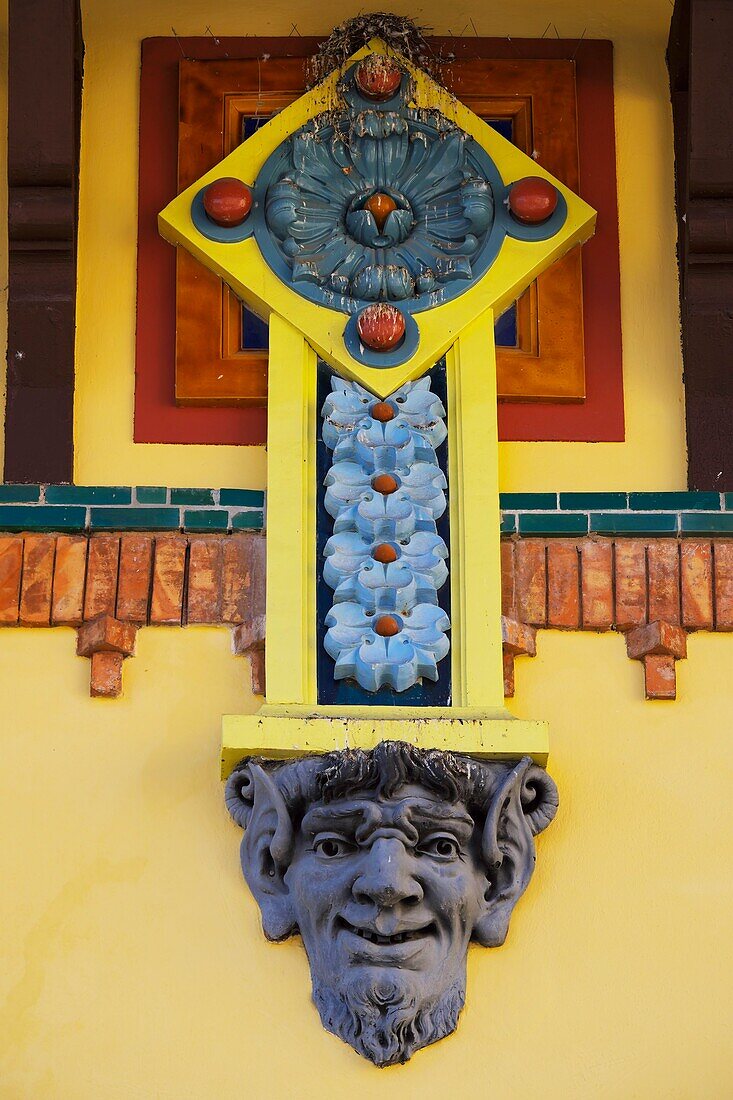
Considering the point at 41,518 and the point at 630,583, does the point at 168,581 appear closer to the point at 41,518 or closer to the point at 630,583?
the point at 41,518

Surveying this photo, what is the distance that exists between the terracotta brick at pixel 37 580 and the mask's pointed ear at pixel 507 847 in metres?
1.12

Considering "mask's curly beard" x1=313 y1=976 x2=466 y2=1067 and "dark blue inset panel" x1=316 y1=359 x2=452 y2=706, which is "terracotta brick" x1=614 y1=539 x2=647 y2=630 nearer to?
"dark blue inset panel" x1=316 y1=359 x2=452 y2=706

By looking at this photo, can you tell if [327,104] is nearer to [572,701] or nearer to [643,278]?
[643,278]

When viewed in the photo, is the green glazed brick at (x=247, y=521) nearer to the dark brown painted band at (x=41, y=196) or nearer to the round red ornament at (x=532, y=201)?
the dark brown painted band at (x=41, y=196)

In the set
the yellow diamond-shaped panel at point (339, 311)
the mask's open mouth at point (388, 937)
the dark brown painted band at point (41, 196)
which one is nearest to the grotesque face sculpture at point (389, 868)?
the mask's open mouth at point (388, 937)

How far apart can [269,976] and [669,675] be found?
3.69 ft

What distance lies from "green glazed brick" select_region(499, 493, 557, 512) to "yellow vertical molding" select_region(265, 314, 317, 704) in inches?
17.7

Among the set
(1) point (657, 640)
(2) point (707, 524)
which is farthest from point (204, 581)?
(2) point (707, 524)

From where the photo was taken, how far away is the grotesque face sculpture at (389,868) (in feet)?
17.0

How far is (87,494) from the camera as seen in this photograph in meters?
5.79

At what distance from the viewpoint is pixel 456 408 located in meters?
5.86

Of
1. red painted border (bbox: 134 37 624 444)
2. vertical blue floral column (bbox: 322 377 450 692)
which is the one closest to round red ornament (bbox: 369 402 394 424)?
vertical blue floral column (bbox: 322 377 450 692)

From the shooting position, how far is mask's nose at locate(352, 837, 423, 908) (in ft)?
17.0

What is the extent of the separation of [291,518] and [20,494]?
2.10ft
